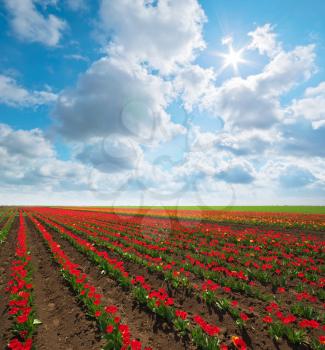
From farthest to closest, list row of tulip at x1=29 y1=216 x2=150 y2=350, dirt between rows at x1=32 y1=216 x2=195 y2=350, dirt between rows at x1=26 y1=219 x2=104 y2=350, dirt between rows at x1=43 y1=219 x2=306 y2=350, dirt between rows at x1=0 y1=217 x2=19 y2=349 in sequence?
dirt between rows at x1=0 y1=217 x2=19 y2=349
dirt between rows at x1=26 y1=219 x2=104 y2=350
dirt between rows at x1=32 y1=216 x2=195 y2=350
dirt between rows at x1=43 y1=219 x2=306 y2=350
row of tulip at x1=29 y1=216 x2=150 y2=350

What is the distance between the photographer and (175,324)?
5398 mm

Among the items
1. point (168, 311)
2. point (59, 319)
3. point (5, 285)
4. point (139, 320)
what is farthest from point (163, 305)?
point (5, 285)

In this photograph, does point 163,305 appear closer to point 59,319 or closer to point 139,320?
point 139,320

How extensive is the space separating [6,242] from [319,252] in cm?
2071

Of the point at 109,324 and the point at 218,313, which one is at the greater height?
the point at 109,324

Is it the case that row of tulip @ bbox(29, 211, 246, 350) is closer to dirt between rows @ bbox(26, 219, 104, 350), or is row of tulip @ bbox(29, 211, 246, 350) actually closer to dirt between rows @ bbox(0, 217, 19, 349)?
dirt between rows @ bbox(26, 219, 104, 350)

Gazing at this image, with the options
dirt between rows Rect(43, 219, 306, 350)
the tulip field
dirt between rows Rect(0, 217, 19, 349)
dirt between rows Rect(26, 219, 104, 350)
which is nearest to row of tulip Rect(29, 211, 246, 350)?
the tulip field

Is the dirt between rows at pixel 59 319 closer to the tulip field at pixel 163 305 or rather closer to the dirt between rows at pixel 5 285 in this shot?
the tulip field at pixel 163 305

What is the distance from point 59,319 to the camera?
6.27m

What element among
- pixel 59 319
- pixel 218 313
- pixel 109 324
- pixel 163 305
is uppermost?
pixel 163 305

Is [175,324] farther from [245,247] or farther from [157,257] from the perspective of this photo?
[245,247]

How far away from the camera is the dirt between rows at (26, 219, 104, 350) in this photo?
205 inches

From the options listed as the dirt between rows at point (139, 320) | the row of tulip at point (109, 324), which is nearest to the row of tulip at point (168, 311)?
the dirt between rows at point (139, 320)

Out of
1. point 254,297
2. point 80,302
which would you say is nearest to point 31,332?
point 80,302
